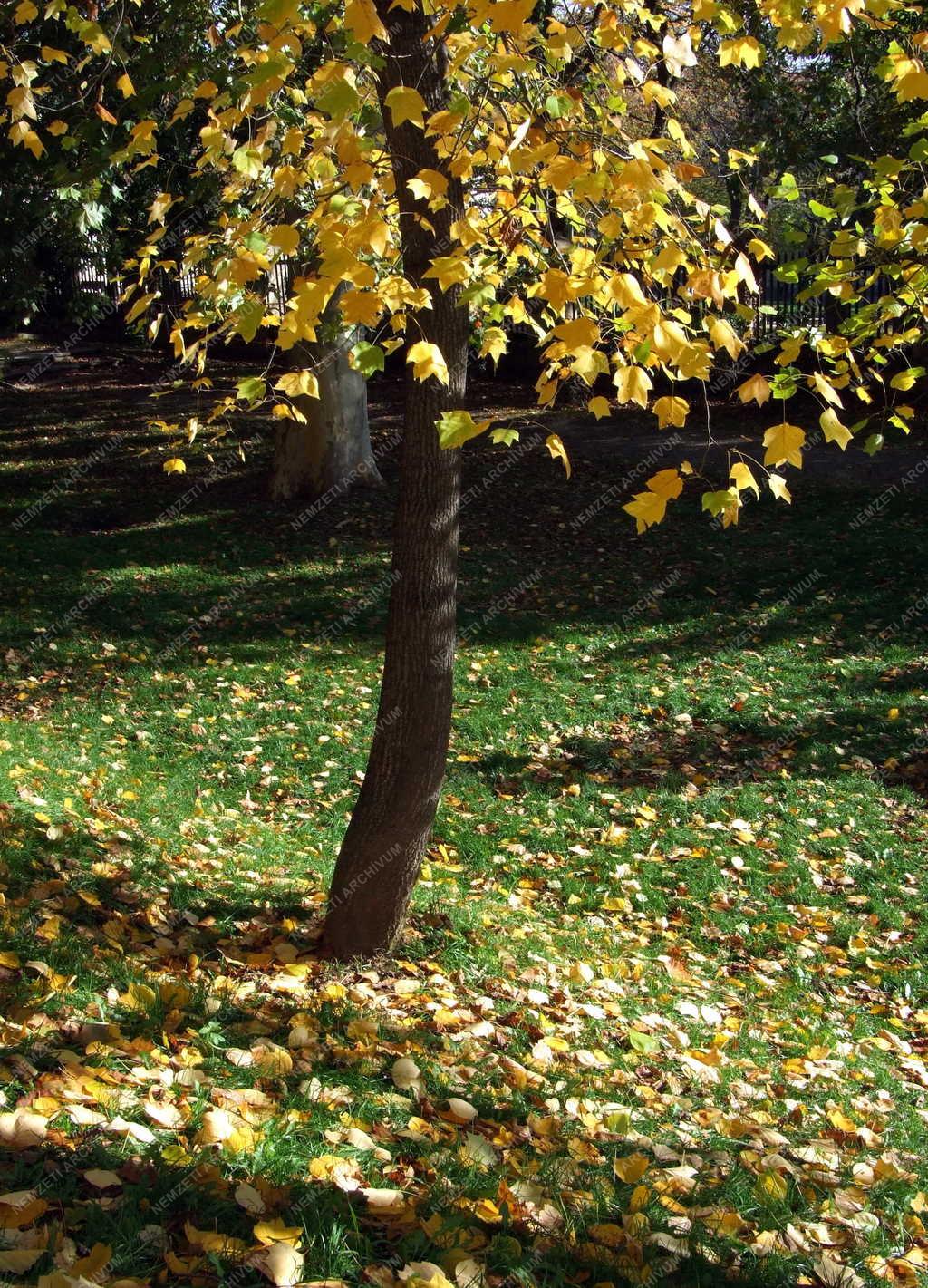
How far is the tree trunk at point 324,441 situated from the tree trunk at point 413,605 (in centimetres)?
822

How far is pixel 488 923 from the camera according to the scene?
4.74m

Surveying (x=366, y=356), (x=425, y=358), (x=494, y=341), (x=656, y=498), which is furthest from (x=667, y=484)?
(x=494, y=341)

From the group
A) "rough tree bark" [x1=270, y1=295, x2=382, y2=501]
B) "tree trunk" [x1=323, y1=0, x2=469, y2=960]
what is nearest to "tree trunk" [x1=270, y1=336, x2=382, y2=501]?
"rough tree bark" [x1=270, y1=295, x2=382, y2=501]

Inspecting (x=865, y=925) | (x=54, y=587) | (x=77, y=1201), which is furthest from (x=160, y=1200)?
(x=54, y=587)

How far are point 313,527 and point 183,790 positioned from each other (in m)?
5.74

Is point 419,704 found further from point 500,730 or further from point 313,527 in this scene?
point 313,527

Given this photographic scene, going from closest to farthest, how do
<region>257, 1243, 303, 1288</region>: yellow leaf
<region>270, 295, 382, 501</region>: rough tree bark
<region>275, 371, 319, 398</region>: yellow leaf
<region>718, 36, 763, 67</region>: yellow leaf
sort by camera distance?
<region>257, 1243, 303, 1288</region>: yellow leaf, <region>275, 371, 319, 398</region>: yellow leaf, <region>718, 36, 763, 67</region>: yellow leaf, <region>270, 295, 382, 501</region>: rough tree bark

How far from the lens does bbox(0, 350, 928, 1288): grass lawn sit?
252 cm

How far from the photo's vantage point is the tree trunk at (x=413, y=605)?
11.5 feet

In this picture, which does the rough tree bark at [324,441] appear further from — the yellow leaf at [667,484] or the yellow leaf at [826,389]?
the yellow leaf at [667,484]

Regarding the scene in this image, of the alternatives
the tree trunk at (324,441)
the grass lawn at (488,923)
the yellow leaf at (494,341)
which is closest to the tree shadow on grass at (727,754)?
the grass lawn at (488,923)

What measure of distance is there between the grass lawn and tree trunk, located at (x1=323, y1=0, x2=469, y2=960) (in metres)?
0.31

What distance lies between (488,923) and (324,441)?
320 inches

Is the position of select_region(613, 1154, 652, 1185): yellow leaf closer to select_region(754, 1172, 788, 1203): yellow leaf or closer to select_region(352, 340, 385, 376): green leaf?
select_region(754, 1172, 788, 1203): yellow leaf
